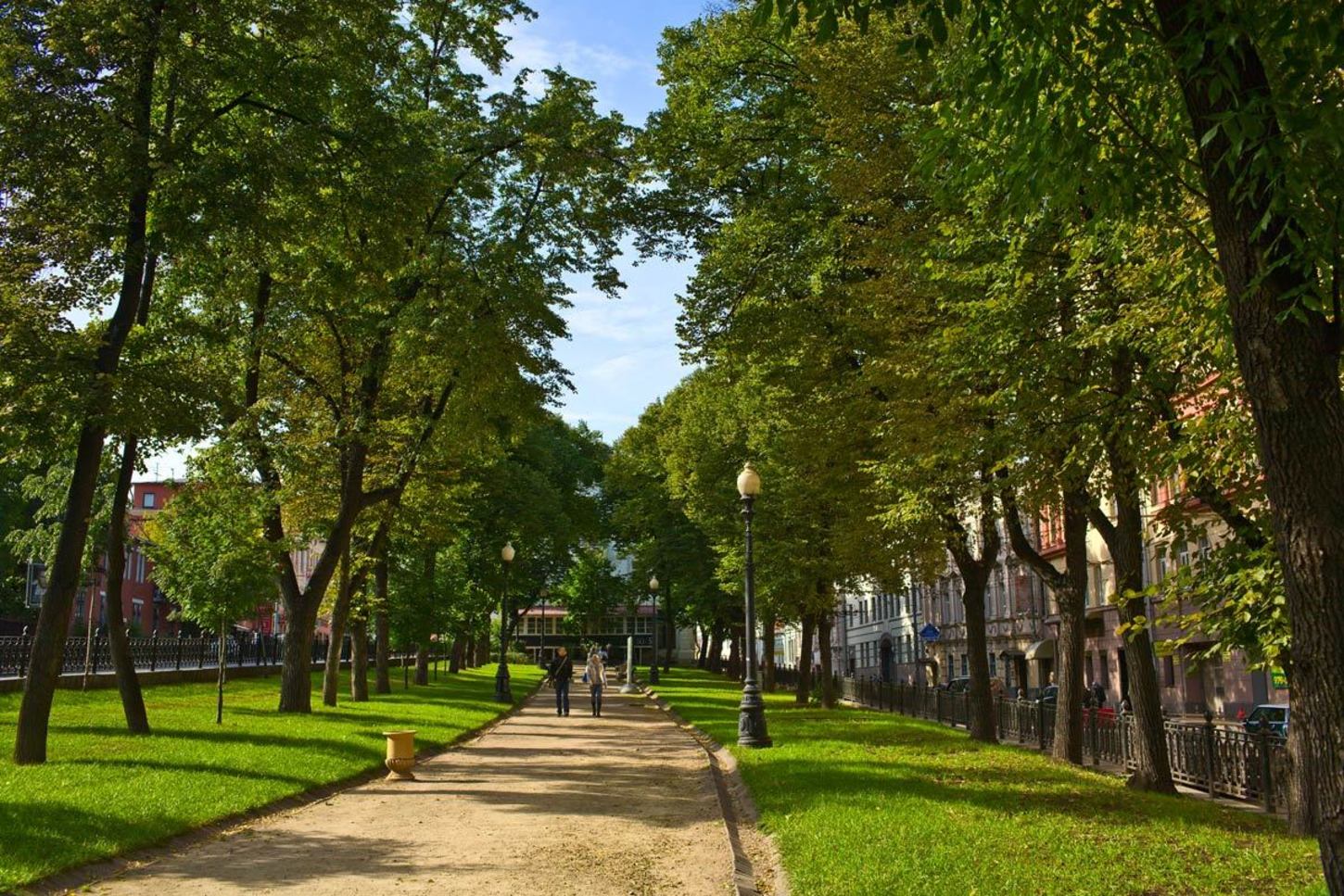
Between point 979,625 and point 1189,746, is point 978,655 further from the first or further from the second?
point 1189,746

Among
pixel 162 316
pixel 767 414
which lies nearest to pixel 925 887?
pixel 162 316

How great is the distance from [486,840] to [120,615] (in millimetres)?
10181

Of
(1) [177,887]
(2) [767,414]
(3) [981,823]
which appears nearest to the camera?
(1) [177,887]

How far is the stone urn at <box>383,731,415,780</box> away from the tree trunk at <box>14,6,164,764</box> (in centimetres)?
415

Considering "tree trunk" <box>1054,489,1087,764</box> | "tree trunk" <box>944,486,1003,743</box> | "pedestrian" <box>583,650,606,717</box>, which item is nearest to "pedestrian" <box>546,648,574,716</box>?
"pedestrian" <box>583,650,606,717</box>

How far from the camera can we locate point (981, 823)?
34.1 ft

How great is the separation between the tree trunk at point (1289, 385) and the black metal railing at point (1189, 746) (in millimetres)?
10169

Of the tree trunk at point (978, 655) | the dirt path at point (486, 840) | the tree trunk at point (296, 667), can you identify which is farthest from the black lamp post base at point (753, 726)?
the tree trunk at point (296, 667)

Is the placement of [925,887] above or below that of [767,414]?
below

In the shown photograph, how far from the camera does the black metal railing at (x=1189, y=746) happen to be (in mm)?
15078

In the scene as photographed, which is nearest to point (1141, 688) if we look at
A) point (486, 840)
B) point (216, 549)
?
point (486, 840)

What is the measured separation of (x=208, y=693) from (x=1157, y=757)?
2534 centimetres

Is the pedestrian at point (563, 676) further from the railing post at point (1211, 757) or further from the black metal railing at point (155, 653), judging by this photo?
the railing post at point (1211, 757)

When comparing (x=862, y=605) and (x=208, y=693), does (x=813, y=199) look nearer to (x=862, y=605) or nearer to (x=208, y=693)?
(x=208, y=693)
